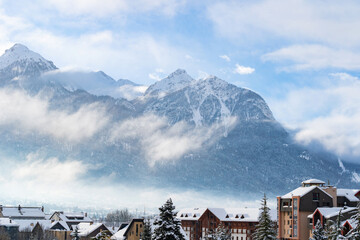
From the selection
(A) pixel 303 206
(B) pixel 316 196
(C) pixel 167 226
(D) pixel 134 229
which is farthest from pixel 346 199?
(C) pixel 167 226

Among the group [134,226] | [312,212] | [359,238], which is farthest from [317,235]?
[134,226]

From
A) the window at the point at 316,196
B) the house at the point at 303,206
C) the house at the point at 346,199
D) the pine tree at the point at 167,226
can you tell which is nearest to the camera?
the pine tree at the point at 167,226

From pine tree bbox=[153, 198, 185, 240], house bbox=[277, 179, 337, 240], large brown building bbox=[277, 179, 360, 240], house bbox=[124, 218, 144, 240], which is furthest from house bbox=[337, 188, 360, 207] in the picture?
pine tree bbox=[153, 198, 185, 240]

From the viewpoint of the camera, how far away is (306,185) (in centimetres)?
16988

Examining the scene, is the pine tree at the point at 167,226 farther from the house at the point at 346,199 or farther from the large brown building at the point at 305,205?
the house at the point at 346,199

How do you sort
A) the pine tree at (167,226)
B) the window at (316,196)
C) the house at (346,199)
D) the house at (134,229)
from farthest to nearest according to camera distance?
the house at (134,229)
the house at (346,199)
the window at (316,196)
the pine tree at (167,226)

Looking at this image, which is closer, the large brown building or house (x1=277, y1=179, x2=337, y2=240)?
the large brown building

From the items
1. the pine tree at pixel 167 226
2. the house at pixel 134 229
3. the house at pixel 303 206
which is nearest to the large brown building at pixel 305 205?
the house at pixel 303 206

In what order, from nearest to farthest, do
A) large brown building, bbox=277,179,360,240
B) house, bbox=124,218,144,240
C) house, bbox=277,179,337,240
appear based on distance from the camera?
large brown building, bbox=277,179,360,240
house, bbox=277,179,337,240
house, bbox=124,218,144,240

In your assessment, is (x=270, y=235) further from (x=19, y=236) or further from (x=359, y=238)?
(x=19, y=236)

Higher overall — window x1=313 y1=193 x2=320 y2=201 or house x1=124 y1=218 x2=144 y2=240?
window x1=313 y1=193 x2=320 y2=201

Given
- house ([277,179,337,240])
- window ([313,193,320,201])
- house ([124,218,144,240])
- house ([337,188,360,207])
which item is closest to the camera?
house ([277,179,337,240])

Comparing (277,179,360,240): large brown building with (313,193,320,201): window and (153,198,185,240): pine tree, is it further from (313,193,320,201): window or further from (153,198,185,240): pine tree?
(153,198,185,240): pine tree

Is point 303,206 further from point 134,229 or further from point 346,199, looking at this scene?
point 134,229
